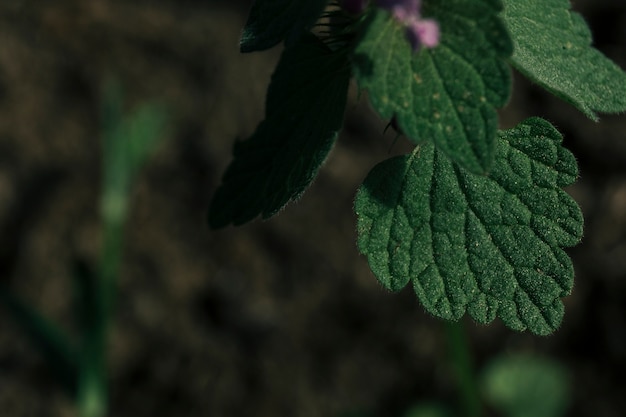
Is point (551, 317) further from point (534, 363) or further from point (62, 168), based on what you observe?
point (62, 168)

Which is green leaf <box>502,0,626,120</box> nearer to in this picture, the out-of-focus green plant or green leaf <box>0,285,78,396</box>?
the out-of-focus green plant

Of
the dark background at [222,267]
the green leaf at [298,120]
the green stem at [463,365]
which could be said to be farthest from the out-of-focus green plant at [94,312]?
the green leaf at [298,120]

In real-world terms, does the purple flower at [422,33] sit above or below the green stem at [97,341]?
above

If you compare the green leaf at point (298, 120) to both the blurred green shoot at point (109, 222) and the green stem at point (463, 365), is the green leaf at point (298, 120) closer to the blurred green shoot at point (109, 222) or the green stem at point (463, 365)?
the green stem at point (463, 365)

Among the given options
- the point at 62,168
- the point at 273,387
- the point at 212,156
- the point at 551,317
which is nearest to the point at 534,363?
the point at 273,387

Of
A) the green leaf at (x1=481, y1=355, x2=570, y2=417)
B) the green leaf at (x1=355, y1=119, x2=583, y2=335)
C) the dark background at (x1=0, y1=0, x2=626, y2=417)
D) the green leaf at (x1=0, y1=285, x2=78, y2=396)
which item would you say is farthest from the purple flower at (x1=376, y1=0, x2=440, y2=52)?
the green leaf at (x1=481, y1=355, x2=570, y2=417)

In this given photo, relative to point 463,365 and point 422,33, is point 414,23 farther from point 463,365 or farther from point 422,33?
point 463,365
